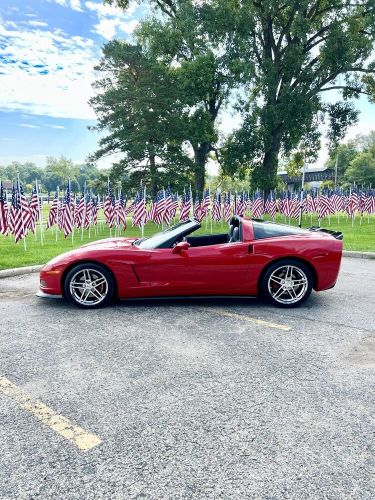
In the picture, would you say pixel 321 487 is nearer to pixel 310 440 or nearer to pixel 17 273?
pixel 310 440

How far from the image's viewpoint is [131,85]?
1037 inches

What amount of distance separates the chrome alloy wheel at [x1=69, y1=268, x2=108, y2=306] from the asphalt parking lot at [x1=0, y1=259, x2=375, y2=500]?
15.1 inches

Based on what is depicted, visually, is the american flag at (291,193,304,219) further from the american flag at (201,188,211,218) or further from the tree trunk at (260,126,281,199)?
the american flag at (201,188,211,218)

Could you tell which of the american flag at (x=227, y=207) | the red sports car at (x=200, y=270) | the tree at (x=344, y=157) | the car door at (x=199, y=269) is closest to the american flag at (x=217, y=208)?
the american flag at (x=227, y=207)

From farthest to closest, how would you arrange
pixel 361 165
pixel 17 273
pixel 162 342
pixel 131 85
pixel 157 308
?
1. pixel 361 165
2. pixel 131 85
3. pixel 17 273
4. pixel 157 308
5. pixel 162 342

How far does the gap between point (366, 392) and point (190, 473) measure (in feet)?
5.46

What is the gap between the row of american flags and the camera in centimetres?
1439

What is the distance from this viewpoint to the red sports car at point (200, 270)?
530 cm

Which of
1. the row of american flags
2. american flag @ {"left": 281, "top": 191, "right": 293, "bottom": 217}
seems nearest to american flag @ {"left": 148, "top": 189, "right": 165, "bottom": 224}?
the row of american flags

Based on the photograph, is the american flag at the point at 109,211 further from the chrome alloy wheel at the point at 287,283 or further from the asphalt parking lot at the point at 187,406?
the chrome alloy wheel at the point at 287,283

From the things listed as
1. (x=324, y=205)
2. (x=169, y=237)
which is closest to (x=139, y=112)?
(x=324, y=205)

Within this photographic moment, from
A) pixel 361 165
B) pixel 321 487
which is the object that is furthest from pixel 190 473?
pixel 361 165

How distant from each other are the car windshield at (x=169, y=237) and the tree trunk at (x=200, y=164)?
22.9 metres

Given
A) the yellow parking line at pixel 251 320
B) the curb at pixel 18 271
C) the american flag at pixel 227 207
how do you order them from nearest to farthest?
the yellow parking line at pixel 251 320, the curb at pixel 18 271, the american flag at pixel 227 207
